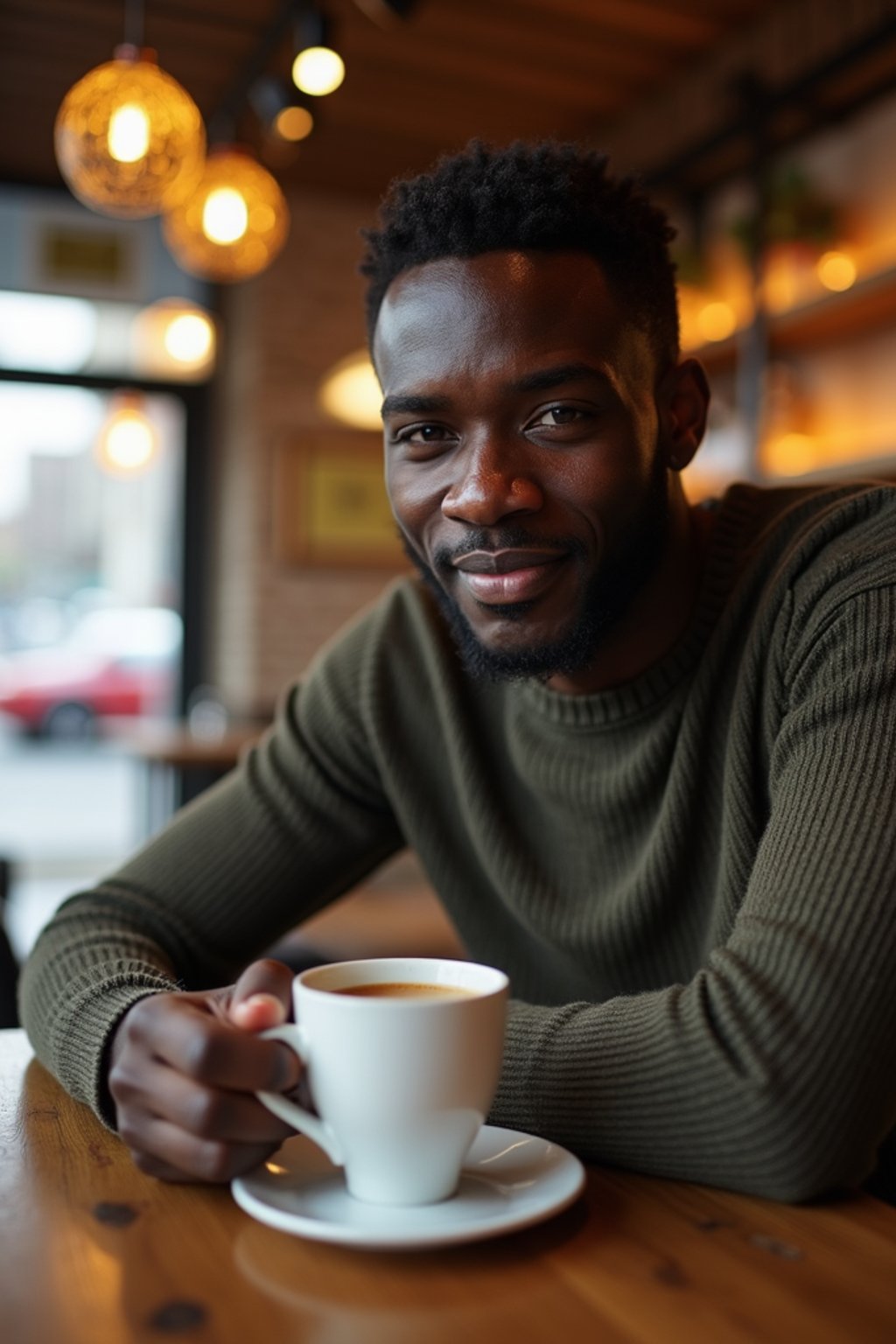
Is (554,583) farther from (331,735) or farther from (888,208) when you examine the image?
(888,208)

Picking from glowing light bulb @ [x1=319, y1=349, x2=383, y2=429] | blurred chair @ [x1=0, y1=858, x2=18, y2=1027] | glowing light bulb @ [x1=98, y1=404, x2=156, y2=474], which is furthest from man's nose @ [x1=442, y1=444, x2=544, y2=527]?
glowing light bulb @ [x1=98, y1=404, x2=156, y2=474]

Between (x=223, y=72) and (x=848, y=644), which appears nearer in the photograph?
(x=848, y=644)

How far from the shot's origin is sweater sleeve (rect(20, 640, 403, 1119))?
1038 millimetres

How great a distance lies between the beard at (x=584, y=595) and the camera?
1.10 metres

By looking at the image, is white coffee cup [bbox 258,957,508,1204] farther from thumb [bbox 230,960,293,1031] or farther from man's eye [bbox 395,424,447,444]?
man's eye [bbox 395,424,447,444]

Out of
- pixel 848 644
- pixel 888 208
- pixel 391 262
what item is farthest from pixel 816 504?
pixel 888 208

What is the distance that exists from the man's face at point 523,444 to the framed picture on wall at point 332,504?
473 centimetres

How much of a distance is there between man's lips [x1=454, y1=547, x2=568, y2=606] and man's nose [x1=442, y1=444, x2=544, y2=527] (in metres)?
0.04

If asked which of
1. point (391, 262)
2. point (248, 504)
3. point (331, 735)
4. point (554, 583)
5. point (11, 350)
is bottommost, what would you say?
point (331, 735)

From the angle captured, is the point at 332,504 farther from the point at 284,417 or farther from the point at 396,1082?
the point at 396,1082

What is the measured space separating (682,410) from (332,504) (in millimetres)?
4774

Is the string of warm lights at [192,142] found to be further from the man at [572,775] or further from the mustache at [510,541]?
the mustache at [510,541]

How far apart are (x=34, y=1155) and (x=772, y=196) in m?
4.19

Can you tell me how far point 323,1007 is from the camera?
676 millimetres
